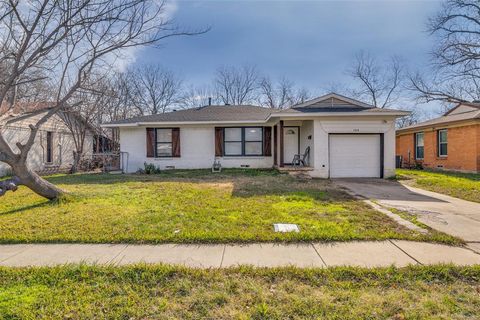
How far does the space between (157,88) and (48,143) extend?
17.2 meters

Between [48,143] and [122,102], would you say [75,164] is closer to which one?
[48,143]

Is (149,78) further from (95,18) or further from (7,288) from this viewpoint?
(7,288)

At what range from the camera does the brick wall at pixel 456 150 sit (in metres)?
13.2

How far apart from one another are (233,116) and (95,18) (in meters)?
9.11

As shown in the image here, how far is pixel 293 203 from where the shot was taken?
6473mm

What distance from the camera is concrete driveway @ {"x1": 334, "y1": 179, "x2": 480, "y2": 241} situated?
4586 mm

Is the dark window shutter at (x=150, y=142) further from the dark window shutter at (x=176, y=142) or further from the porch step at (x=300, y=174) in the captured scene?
the porch step at (x=300, y=174)

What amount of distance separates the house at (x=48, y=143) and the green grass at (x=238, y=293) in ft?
51.0

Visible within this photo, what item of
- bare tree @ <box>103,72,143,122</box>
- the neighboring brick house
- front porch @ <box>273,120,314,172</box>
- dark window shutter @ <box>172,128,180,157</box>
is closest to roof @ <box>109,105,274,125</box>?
dark window shutter @ <box>172,128,180,157</box>

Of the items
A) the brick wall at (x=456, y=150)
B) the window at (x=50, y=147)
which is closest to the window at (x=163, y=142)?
the window at (x=50, y=147)

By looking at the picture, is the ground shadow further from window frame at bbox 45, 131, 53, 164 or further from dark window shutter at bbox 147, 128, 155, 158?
window frame at bbox 45, 131, 53, 164

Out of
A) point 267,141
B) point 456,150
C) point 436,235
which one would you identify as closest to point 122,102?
point 267,141

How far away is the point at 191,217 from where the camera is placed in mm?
5195

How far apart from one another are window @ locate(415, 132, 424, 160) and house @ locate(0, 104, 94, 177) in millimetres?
22802
